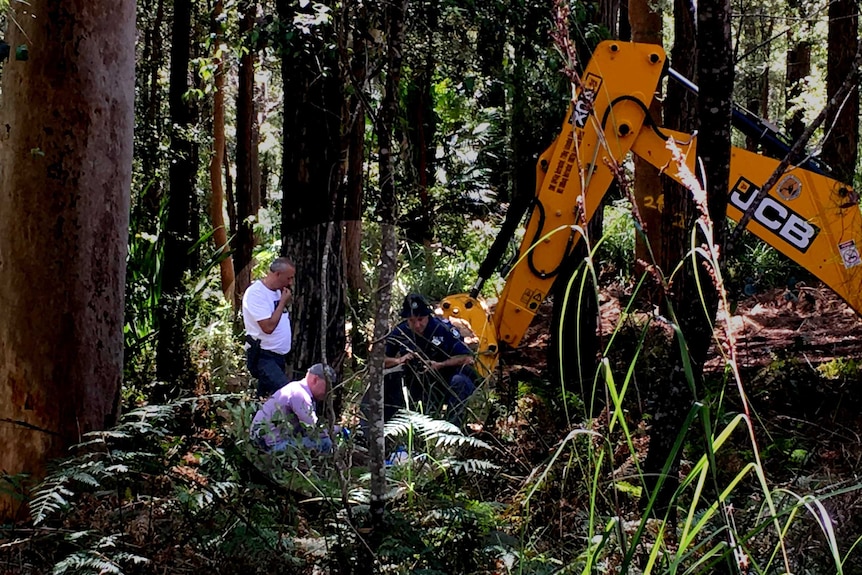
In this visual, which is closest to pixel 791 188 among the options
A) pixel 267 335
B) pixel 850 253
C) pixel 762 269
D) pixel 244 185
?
pixel 850 253

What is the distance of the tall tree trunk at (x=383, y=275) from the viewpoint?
2.90 m

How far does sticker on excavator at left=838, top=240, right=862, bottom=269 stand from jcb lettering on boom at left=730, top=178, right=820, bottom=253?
0.70 ft

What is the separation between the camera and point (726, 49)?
2.95 meters

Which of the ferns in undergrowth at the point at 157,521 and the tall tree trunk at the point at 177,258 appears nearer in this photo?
the ferns in undergrowth at the point at 157,521

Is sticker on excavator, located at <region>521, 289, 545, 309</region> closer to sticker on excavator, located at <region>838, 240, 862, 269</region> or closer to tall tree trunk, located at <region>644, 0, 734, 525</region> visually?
sticker on excavator, located at <region>838, 240, 862, 269</region>

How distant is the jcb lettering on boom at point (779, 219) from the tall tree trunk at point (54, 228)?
4483 mm

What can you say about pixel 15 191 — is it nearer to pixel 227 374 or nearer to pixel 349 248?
pixel 227 374

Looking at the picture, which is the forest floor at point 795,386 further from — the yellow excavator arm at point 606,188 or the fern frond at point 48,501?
the fern frond at point 48,501

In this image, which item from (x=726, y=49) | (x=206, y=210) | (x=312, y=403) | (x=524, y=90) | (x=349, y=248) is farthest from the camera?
(x=206, y=210)

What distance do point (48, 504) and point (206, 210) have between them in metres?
17.3

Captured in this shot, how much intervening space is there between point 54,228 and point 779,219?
4981 mm

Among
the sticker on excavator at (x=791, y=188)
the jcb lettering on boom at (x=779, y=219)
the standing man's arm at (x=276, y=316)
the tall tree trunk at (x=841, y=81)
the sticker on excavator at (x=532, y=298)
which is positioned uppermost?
the tall tree trunk at (x=841, y=81)

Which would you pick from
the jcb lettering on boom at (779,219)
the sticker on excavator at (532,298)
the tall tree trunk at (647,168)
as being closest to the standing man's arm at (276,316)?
the sticker on excavator at (532,298)

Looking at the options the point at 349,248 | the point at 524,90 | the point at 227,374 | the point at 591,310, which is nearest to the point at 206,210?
the point at 349,248
